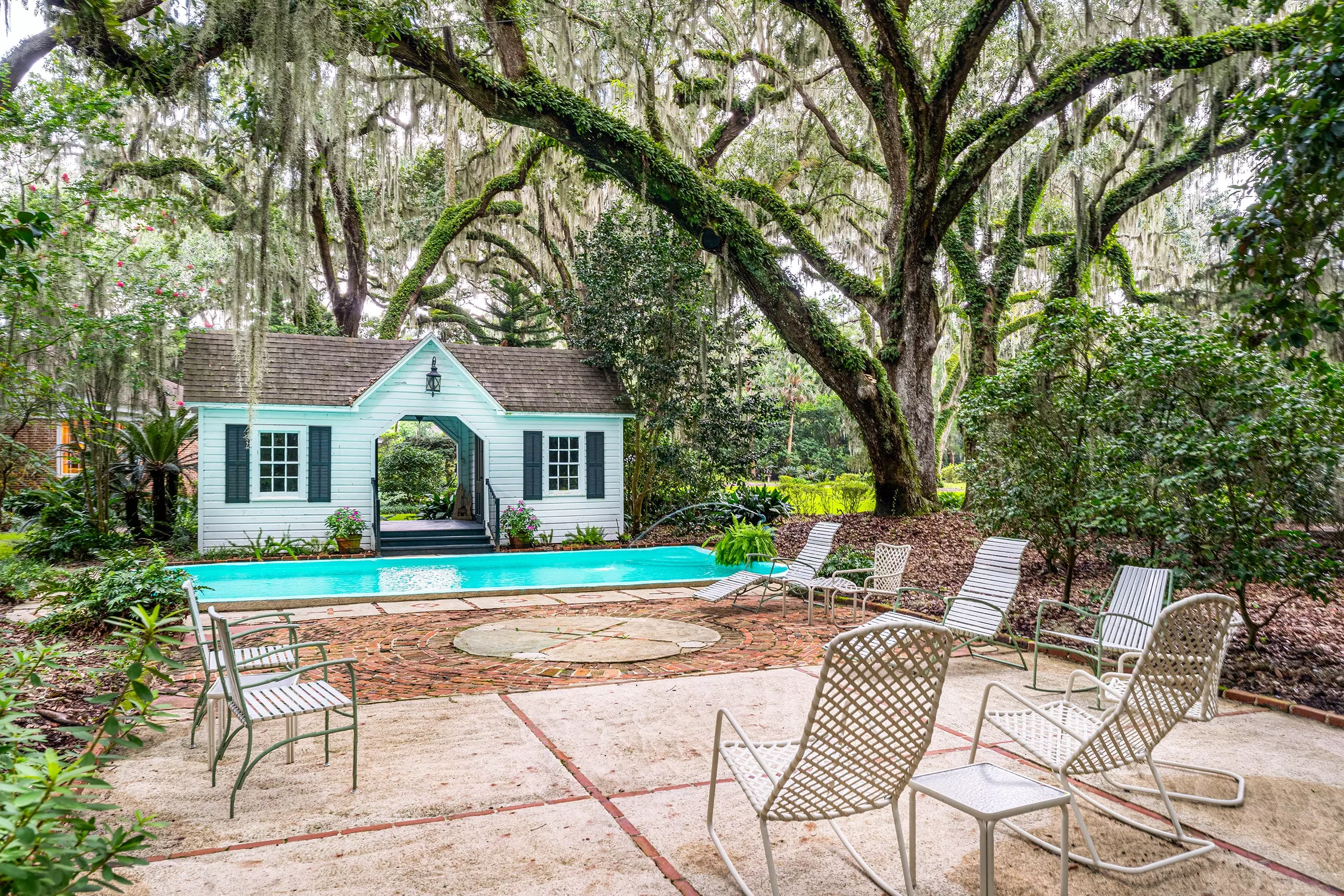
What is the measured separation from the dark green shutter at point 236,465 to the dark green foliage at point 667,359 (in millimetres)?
6438

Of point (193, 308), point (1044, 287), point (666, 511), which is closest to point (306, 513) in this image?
point (193, 308)

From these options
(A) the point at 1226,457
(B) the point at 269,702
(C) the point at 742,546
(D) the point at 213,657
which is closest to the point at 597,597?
(C) the point at 742,546

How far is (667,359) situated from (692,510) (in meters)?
2.99

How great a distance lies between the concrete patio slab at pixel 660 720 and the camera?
3.89 meters

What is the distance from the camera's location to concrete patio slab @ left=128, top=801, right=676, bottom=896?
2.73 m

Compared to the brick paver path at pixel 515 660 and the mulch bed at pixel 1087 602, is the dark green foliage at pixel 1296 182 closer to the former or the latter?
the mulch bed at pixel 1087 602

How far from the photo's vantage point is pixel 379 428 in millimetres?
14344

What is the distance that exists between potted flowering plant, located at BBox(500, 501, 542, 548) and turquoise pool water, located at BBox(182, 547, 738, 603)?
2.11 feet

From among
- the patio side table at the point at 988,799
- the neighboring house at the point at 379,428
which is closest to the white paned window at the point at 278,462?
the neighboring house at the point at 379,428

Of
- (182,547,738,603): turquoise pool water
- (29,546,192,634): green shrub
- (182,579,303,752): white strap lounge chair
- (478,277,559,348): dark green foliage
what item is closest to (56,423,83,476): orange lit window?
(182,547,738,603): turquoise pool water

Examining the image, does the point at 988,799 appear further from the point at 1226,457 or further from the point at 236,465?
the point at 236,465

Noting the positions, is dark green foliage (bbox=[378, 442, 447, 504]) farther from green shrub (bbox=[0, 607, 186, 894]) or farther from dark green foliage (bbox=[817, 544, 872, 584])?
green shrub (bbox=[0, 607, 186, 894])

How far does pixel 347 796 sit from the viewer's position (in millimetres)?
3529

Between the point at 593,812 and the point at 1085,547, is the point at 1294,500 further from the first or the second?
the point at 593,812
